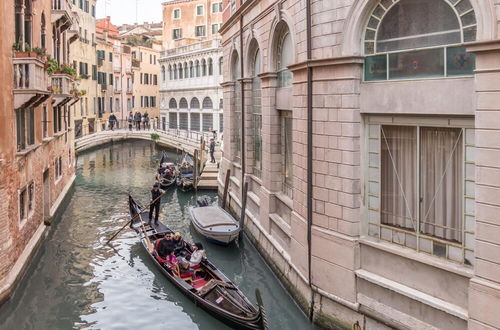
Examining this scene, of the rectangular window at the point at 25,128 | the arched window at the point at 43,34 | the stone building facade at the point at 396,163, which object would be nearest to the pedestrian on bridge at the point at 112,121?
the arched window at the point at 43,34

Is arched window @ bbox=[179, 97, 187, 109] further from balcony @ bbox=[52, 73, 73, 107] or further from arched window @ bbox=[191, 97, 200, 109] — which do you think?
balcony @ bbox=[52, 73, 73, 107]

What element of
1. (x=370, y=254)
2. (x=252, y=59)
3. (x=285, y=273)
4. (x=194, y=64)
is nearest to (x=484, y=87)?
(x=370, y=254)

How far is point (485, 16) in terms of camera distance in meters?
6.44

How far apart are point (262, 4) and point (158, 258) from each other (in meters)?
6.70

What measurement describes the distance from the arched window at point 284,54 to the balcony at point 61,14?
8995 mm

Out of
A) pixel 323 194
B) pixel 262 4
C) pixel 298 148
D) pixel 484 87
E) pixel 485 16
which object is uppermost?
pixel 262 4

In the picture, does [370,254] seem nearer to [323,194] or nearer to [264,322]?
[323,194]

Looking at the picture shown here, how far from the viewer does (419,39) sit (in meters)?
7.61

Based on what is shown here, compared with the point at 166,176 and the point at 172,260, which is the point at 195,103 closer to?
the point at 166,176

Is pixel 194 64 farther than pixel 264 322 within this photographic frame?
Yes

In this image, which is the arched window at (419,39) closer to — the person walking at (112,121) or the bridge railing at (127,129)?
the bridge railing at (127,129)

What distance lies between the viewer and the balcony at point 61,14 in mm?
17922

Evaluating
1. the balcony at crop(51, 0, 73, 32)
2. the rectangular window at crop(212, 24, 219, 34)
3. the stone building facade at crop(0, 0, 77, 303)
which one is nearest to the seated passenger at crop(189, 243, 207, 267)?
the stone building facade at crop(0, 0, 77, 303)

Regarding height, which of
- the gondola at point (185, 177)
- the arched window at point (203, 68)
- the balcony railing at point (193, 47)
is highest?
the balcony railing at point (193, 47)
